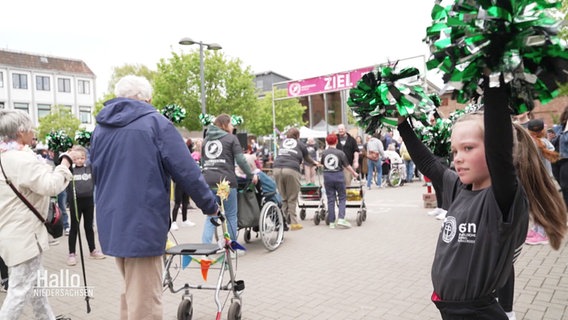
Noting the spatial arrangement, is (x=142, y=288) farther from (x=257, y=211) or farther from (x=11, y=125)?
(x=257, y=211)

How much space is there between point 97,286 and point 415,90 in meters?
4.93

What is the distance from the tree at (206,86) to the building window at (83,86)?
34.9 meters

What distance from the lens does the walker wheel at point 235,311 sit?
396 centimetres

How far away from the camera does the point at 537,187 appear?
1894mm

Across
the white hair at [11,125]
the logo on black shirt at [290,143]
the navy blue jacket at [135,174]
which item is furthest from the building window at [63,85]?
the navy blue jacket at [135,174]

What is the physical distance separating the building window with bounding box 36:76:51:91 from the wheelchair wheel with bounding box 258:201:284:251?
187 feet

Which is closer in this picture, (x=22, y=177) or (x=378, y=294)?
(x=22, y=177)

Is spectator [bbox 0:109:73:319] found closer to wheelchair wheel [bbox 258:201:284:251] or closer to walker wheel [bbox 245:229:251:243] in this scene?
wheelchair wheel [bbox 258:201:284:251]

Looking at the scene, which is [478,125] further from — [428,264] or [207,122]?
[207,122]

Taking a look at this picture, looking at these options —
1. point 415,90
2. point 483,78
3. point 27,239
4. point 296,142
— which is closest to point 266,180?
point 296,142

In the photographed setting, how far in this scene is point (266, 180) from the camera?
7246 millimetres

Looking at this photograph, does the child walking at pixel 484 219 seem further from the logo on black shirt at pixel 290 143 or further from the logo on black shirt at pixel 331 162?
the logo on black shirt at pixel 290 143

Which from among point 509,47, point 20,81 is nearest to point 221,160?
point 509,47

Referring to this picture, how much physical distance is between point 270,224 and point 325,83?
8842mm
